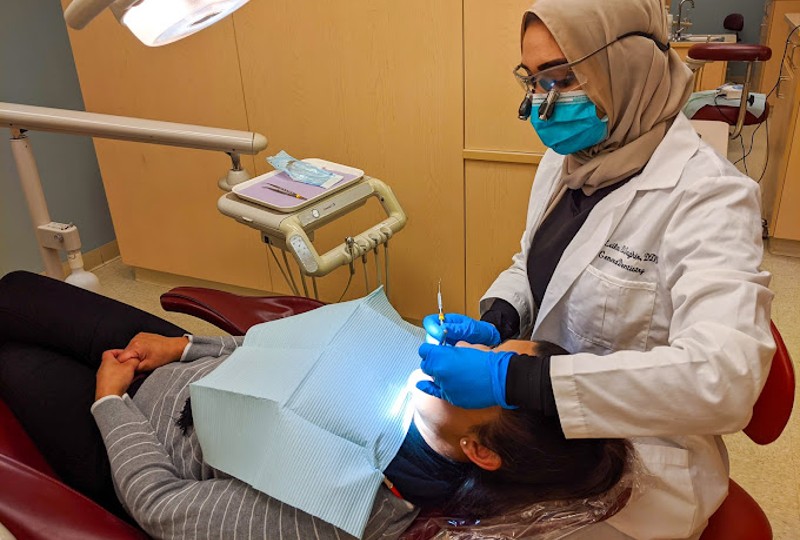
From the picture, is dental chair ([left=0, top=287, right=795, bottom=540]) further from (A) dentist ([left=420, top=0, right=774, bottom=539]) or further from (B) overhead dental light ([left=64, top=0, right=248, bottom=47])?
(B) overhead dental light ([left=64, top=0, right=248, bottom=47])

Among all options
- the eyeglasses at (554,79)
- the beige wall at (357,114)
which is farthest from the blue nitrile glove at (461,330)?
the beige wall at (357,114)

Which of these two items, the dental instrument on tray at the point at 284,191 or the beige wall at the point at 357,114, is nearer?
the dental instrument on tray at the point at 284,191

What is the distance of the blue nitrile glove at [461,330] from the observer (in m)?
1.15

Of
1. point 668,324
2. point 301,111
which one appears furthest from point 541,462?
point 301,111

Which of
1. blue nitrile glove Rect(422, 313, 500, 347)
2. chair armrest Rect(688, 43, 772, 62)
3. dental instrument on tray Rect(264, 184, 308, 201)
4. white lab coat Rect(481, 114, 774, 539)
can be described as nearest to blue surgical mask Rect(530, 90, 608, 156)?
white lab coat Rect(481, 114, 774, 539)

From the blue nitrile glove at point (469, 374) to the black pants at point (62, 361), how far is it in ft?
2.37

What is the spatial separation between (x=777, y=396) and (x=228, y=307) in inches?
45.3

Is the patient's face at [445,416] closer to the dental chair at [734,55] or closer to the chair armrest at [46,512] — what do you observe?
the chair armrest at [46,512]

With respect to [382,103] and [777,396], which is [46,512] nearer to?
[777,396]

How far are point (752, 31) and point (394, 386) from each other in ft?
19.5

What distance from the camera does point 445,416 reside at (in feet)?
3.57

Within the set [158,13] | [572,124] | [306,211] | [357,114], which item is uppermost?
[158,13]

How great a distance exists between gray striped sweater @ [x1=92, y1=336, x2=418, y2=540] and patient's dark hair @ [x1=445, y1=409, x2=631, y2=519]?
0.17 m

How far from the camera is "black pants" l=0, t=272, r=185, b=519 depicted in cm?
128
